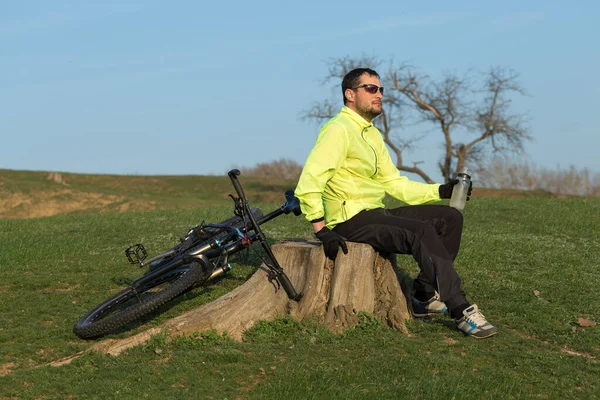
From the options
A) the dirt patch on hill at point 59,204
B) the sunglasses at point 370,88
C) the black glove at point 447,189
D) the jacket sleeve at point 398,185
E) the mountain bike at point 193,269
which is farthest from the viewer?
the dirt patch on hill at point 59,204

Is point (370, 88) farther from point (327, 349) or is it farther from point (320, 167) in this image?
point (327, 349)

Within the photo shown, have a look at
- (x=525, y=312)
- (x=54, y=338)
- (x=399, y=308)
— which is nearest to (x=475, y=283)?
(x=525, y=312)

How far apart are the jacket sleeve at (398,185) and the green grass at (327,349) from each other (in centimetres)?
135

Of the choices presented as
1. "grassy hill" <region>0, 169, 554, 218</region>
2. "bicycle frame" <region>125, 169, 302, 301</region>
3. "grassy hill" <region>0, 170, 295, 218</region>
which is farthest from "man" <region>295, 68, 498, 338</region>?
"grassy hill" <region>0, 170, 295, 218</region>

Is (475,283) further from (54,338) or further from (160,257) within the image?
(54,338)

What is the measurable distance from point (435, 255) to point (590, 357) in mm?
1726

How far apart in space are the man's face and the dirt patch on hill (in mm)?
31816

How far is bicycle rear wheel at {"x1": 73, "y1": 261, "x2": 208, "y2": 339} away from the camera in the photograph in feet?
26.2

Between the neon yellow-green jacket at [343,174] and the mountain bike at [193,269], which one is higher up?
the neon yellow-green jacket at [343,174]

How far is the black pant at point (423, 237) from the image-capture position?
24.3ft

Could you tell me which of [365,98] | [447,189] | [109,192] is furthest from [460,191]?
[109,192]

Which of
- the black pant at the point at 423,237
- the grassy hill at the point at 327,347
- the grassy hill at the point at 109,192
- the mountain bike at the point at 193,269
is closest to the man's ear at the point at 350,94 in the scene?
the black pant at the point at 423,237

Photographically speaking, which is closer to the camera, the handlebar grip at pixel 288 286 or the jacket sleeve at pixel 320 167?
the jacket sleeve at pixel 320 167

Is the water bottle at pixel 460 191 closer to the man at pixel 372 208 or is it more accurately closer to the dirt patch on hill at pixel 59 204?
the man at pixel 372 208
